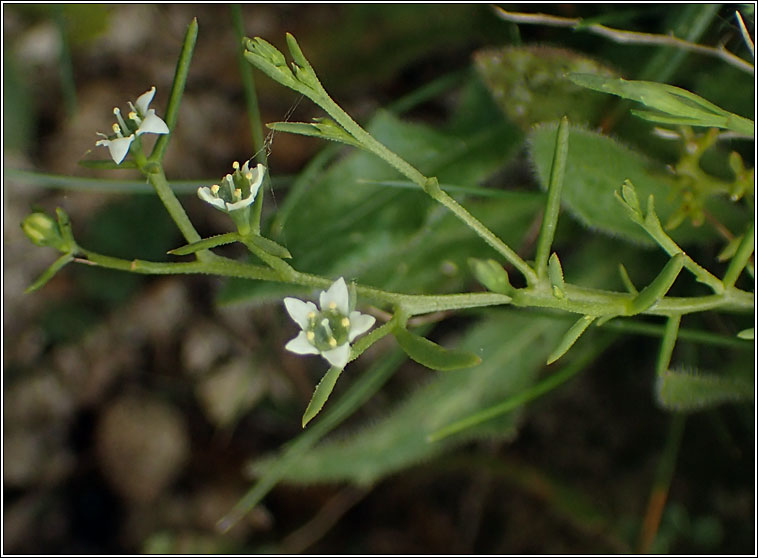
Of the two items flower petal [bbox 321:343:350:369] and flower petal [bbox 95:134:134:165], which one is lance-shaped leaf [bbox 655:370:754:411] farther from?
flower petal [bbox 95:134:134:165]

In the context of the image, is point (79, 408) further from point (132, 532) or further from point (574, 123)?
point (574, 123)

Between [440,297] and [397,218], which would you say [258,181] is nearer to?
[440,297]

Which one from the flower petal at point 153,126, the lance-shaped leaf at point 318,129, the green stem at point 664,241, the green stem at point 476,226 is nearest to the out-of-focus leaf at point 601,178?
A: the green stem at point 664,241

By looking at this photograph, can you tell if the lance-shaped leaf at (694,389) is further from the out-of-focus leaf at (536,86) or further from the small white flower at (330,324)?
the small white flower at (330,324)

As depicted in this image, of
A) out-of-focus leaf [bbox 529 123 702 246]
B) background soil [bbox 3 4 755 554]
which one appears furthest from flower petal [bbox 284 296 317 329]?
background soil [bbox 3 4 755 554]

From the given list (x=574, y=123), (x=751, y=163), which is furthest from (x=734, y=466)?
(x=574, y=123)

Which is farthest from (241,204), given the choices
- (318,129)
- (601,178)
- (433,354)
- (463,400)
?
(463,400)

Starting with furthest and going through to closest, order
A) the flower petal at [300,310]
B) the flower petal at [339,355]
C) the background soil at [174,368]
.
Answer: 1. the background soil at [174,368]
2. the flower petal at [300,310]
3. the flower petal at [339,355]
